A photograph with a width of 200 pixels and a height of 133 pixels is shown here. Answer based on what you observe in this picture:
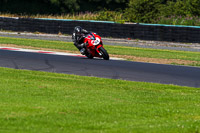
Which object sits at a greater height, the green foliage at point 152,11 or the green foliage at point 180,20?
the green foliage at point 152,11

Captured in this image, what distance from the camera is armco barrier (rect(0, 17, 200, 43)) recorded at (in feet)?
96.6

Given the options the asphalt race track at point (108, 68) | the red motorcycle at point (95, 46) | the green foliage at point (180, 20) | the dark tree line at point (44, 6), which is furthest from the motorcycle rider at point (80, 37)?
the dark tree line at point (44, 6)

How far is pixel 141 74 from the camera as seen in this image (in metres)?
15.6

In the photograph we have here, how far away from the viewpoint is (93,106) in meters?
8.92

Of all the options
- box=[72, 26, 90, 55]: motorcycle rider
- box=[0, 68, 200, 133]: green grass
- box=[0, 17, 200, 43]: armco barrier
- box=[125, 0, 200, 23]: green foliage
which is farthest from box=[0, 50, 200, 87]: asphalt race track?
box=[125, 0, 200, 23]: green foliage

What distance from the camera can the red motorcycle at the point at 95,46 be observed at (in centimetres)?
1936

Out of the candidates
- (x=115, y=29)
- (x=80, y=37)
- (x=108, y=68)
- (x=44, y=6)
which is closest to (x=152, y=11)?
(x=115, y=29)

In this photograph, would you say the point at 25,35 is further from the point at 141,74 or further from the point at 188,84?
the point at 188,84

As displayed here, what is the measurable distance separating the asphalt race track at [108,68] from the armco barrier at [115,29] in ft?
36.7

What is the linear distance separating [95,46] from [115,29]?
13.2 m

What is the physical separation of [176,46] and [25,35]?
12647 mm

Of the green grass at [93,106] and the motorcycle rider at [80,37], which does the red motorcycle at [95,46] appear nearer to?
the motorcycle rider at [80,37]

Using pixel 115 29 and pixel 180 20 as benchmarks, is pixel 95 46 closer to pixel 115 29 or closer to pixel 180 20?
pixel 115 29

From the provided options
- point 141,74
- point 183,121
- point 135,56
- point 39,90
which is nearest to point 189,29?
point 135,56
